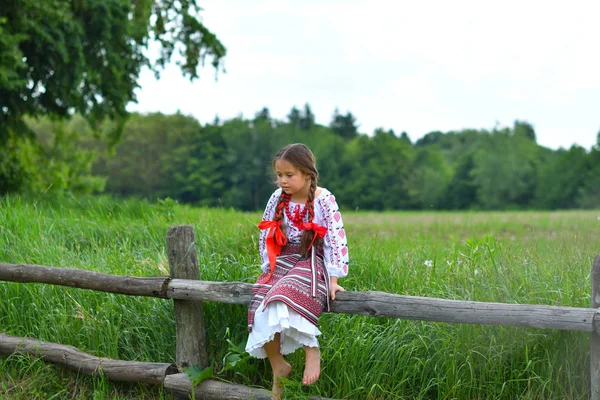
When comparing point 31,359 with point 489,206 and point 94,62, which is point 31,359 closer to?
point 94,62

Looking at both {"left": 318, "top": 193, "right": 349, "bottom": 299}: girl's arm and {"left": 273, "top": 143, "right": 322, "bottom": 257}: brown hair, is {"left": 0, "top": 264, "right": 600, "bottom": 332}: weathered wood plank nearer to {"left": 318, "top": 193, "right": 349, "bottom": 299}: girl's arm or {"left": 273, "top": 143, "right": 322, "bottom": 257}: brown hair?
{"left": 318, "top": 193, "right": 349, "bottom": 299}: girl's arm

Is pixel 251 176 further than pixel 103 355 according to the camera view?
Yes

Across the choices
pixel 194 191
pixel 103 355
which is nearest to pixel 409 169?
pixel 194 191

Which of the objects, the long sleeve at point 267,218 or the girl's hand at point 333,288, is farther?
the long sleeve at point 267,218

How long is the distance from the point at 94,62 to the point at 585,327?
11.3 m

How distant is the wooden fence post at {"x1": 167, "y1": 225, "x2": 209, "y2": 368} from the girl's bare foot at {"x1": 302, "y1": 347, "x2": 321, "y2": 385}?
928mm

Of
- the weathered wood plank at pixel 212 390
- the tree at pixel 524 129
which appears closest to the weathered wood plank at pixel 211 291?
the weathered wood plank at pixel 212 390

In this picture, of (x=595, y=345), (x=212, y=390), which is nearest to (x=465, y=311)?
(x=595, y=345)

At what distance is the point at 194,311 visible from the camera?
4.37 meters

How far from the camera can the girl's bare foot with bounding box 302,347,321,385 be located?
3.73 metres

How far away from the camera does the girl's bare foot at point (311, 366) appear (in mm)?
3725

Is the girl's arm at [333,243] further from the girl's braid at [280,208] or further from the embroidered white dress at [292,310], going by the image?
the girl's braid at [280,208]

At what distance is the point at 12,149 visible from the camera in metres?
14.3

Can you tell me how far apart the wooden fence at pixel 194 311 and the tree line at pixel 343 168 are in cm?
5103
